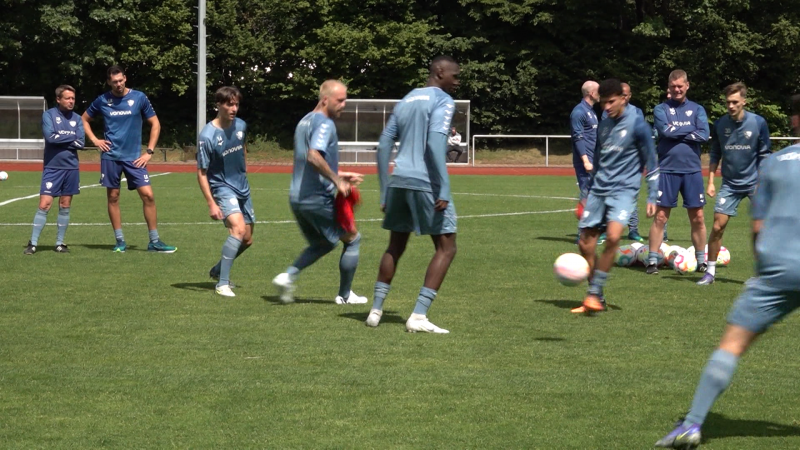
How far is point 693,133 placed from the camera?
12070mm

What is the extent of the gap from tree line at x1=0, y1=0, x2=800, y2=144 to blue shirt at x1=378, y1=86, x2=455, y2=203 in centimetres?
3838

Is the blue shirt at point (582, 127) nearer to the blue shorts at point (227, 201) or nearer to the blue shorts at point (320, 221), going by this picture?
the blue shorts at point (227, 201)

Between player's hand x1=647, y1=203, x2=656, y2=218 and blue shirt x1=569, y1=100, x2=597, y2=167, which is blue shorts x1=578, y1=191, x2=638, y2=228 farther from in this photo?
blue shirt x1=569, y1=100, x2=597, y2=167

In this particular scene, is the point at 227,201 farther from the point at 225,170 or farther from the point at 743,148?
the point at 743,148

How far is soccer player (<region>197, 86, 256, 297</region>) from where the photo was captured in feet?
33.1

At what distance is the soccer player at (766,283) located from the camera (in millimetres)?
5059

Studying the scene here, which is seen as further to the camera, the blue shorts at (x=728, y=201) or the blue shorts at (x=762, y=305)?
the blue shorts at (x=728, y=201)

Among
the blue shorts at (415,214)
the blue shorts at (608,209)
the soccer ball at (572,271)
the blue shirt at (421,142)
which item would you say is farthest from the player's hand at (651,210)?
the blue shirt at (421,142)

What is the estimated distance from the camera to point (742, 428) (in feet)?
18.7

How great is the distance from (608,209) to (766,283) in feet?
14.9

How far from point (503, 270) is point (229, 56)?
3702 cm

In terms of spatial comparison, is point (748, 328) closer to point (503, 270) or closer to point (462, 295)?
point (462, 295)

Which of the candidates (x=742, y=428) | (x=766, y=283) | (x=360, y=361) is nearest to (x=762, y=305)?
(x=766, y=283)

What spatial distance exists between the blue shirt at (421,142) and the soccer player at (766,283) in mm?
3096
